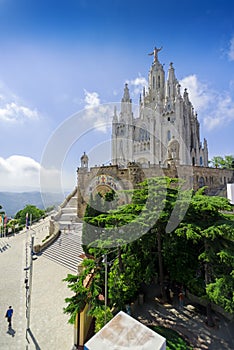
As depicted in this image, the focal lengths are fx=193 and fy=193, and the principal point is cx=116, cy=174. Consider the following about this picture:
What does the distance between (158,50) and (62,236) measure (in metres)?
50.7

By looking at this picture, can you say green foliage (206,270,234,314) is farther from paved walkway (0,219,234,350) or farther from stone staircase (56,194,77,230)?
stone staircase (56,194,77,230)

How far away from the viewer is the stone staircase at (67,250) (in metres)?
15.0

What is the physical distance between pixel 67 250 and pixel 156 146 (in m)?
29.5

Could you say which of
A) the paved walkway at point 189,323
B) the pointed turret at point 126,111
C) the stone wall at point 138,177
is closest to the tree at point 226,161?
the stone wall at point 138,177

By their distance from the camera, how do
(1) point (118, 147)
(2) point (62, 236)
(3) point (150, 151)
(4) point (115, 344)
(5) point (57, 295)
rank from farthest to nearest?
1. (1) point (118, 147)
2. (3) point (150, 151)
3. (2) point (62, 236)
4. (5) point (57, 295)
5. (4) point (115, 344)

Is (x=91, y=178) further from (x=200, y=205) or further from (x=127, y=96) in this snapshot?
(x=127, y=96)

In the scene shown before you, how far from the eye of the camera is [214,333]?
7.96 m

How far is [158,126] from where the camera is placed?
132ft

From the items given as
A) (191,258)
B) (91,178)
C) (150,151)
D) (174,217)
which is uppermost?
(150,151)

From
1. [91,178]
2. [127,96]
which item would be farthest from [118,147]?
[91,178]

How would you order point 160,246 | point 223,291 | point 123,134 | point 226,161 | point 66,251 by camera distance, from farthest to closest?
point 123,134 → point 226,161 → point 66,251 → point 160,246 → point 223,291

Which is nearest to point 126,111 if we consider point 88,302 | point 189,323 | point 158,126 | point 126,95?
point 126,95

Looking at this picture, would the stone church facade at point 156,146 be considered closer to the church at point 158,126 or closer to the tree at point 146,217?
the church at point 158,126

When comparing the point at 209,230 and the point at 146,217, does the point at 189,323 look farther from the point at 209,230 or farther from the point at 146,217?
the point at 146,217
